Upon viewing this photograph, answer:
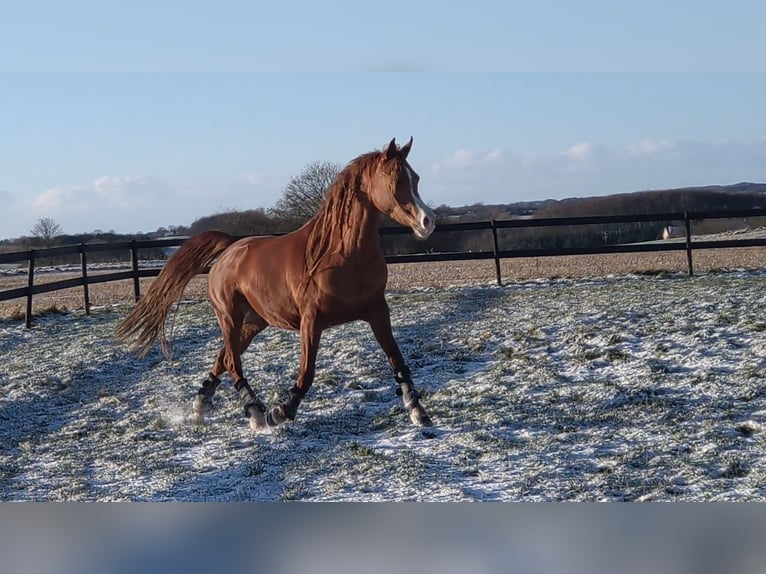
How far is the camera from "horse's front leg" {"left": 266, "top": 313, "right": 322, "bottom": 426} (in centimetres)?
591

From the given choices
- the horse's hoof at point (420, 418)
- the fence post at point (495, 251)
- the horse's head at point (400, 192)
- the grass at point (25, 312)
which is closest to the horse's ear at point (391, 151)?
the horse's head at point (400, 192)

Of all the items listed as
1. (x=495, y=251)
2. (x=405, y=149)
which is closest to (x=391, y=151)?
(x=405, y=149)

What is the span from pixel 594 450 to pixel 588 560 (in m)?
2.01

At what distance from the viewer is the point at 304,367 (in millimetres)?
5973

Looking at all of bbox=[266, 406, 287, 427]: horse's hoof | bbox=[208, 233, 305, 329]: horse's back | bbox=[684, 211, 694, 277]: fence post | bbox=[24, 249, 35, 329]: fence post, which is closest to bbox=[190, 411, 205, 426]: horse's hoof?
bbox=[208, 233, 305, 329]: horse's back

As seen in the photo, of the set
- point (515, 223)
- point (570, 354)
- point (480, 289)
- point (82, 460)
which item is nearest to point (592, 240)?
point (515, 223)

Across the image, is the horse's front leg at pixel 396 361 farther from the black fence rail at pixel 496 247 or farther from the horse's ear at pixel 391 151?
the black fence rail at pixel 496 247

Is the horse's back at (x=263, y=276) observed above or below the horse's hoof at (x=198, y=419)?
above

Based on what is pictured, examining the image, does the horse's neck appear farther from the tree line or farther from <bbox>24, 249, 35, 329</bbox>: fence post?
<bbox>24, 249, 35, 329</bbox>: fence post

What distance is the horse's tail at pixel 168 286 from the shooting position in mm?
7043

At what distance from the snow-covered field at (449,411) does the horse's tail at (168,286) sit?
28.2 inches

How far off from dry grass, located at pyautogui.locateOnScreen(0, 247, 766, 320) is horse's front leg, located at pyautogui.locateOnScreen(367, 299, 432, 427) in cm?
672

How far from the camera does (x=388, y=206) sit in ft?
17.6

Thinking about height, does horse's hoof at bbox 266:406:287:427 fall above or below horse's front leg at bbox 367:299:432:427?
below
